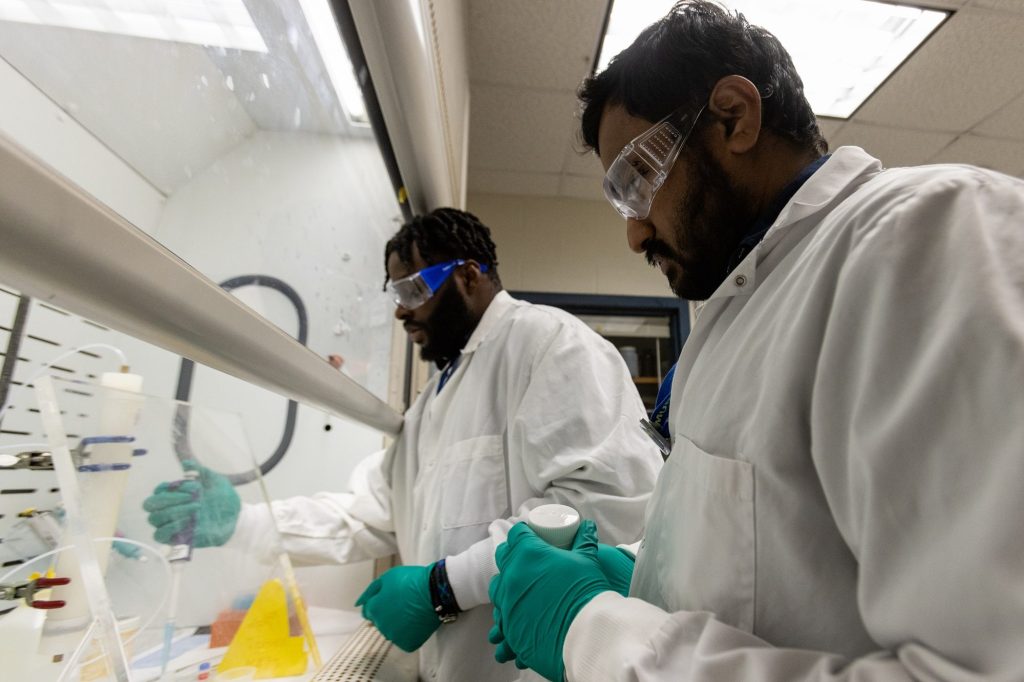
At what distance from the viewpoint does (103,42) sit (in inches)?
20.4

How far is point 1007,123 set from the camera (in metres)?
2.35

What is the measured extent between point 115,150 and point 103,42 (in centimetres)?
12

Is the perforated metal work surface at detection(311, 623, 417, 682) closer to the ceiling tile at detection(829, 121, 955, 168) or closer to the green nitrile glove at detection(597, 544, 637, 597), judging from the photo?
the green nitrile glove at detection(597, 544, 637, 597)

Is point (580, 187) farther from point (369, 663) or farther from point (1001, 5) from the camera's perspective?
point (369, 663)

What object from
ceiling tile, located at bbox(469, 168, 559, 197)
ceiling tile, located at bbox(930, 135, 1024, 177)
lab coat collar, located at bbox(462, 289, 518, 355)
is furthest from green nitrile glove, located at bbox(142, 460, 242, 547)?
ceiling tile, located at bbox(930, 135, 1024, 177)

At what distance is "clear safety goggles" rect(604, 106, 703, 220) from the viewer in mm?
681

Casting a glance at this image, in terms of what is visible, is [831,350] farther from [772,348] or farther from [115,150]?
[115,150]

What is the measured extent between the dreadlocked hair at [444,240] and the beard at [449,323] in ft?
0.39

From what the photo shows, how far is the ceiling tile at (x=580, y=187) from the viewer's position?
117 inches

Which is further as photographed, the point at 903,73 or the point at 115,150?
the point at 903,73

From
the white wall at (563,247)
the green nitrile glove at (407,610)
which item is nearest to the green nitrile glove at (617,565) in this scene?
the green nitrile glove at (407,610)

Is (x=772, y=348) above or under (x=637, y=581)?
above

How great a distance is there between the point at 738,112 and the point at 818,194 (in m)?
0.18

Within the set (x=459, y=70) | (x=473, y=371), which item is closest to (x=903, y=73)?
(x=459, y=70)
